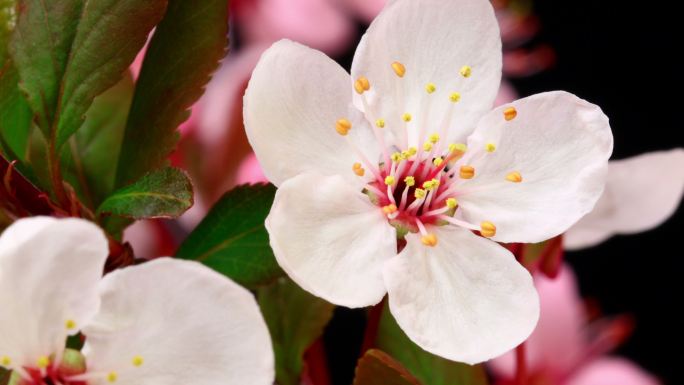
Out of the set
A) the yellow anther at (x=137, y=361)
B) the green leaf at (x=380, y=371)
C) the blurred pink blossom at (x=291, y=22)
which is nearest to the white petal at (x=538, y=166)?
the green leaf at (x=380, y=371)

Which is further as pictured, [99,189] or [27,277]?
[99,189]

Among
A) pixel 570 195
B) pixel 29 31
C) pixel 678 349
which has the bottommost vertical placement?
pixel 678 349

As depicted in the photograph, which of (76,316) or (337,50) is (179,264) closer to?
(76,316)

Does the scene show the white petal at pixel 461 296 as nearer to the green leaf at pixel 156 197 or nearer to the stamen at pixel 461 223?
the stamen at pixel 461 223

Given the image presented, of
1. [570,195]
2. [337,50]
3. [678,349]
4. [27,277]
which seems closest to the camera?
[27,277]

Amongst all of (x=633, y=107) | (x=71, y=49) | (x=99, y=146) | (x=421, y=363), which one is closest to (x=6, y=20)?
(x=71, y=49)

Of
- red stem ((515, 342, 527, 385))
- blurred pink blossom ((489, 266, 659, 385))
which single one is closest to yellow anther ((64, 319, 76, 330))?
red stem ((515, 342, 527, 385))

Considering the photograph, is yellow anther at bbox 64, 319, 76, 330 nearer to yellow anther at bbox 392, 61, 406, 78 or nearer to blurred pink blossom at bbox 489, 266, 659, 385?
yellow anther at bbox 392, 61, 406, 78

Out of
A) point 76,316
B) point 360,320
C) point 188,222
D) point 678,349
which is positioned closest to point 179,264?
point 76,316
